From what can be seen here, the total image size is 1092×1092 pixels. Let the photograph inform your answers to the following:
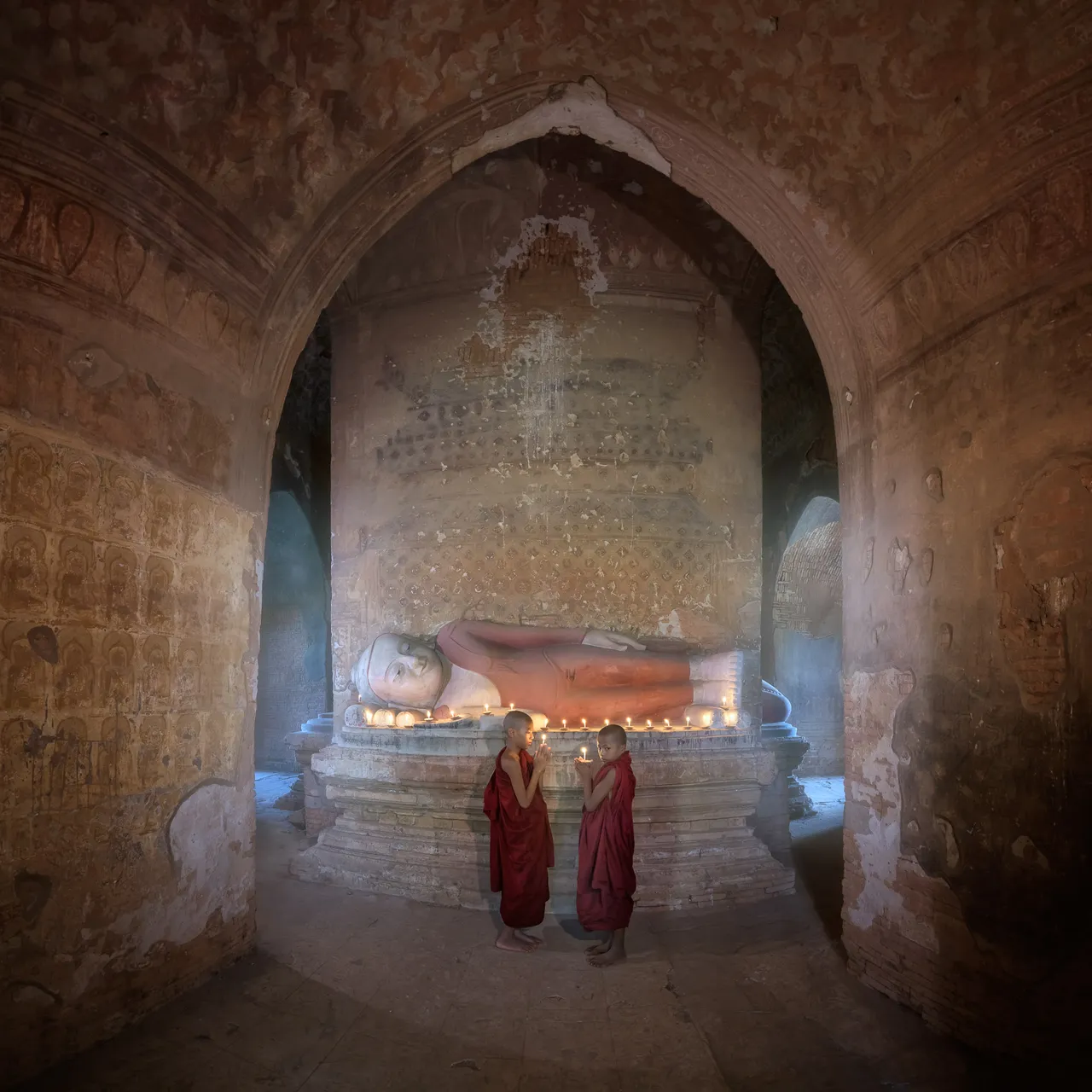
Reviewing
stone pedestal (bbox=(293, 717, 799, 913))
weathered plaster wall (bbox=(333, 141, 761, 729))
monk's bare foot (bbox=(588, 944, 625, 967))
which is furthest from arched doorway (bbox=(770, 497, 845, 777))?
monk's bare foot (bbox=(588, 944, 625, 967))

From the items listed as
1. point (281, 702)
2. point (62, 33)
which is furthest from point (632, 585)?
point (281, 702)

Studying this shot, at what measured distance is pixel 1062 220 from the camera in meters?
2.73

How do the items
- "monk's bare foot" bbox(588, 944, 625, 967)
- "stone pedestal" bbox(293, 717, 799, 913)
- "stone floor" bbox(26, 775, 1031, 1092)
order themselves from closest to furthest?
"stone floor" bbox(26, 775, 1031, 1092), "monk's bare foot" bbox(588, 944, 625, 967), "stone pedestal" bbox(293, 717, 799, 913)

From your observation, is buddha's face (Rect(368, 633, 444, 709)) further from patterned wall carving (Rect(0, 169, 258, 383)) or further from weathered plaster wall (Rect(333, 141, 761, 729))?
patterned wall carving (Rect(0, 169, 258, 383))

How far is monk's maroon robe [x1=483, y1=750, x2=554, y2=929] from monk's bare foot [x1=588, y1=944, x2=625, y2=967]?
384mm

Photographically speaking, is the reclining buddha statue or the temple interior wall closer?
the temple interior wall

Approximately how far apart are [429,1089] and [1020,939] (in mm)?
2167

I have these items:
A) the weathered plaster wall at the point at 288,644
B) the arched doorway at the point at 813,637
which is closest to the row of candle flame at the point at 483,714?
the arched doorway at the point at 813,637

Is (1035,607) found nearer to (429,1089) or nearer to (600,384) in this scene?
(429,1089)

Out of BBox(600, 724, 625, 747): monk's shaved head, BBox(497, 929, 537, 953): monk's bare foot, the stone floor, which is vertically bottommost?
BBox(497, 929, 537, 953): monk's bare foot

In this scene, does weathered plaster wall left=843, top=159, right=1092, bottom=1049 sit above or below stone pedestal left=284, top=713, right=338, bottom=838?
above

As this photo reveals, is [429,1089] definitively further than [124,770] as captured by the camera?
No

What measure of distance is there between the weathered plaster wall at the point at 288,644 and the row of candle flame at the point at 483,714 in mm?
5418

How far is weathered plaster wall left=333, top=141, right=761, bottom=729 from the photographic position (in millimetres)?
6109
